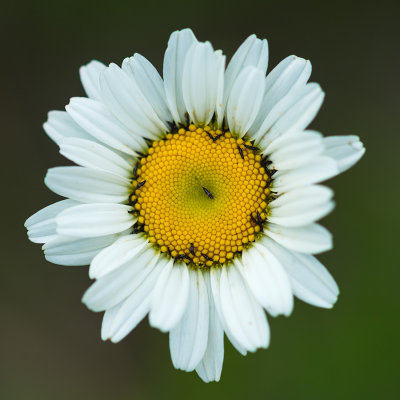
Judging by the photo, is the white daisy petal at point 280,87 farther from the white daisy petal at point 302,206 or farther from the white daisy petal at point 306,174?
the white daisy petal at point 302,206

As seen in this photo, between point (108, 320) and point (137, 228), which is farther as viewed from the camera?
point (137, 228)

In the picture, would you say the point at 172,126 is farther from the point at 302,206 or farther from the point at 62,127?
the point at 302,206

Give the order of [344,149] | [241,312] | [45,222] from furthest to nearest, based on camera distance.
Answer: [45,222], [241,312], [344,149]

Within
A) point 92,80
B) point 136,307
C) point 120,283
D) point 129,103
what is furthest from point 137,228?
point 92,80

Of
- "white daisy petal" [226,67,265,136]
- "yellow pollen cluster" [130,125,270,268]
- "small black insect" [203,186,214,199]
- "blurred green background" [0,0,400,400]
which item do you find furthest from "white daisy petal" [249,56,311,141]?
"blurred green background" [0,0,400,400]

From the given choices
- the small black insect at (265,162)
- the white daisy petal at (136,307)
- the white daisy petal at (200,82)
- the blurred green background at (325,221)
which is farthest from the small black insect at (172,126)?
the blurred green background at (325,221)

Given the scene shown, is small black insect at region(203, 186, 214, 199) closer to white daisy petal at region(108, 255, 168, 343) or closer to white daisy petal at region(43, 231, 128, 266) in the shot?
white daisy petal at region(108, 255, 168, 343)

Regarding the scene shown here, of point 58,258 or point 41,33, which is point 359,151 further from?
point 41,33

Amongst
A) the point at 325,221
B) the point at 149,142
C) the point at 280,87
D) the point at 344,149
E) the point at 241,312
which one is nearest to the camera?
the point at 344,149
